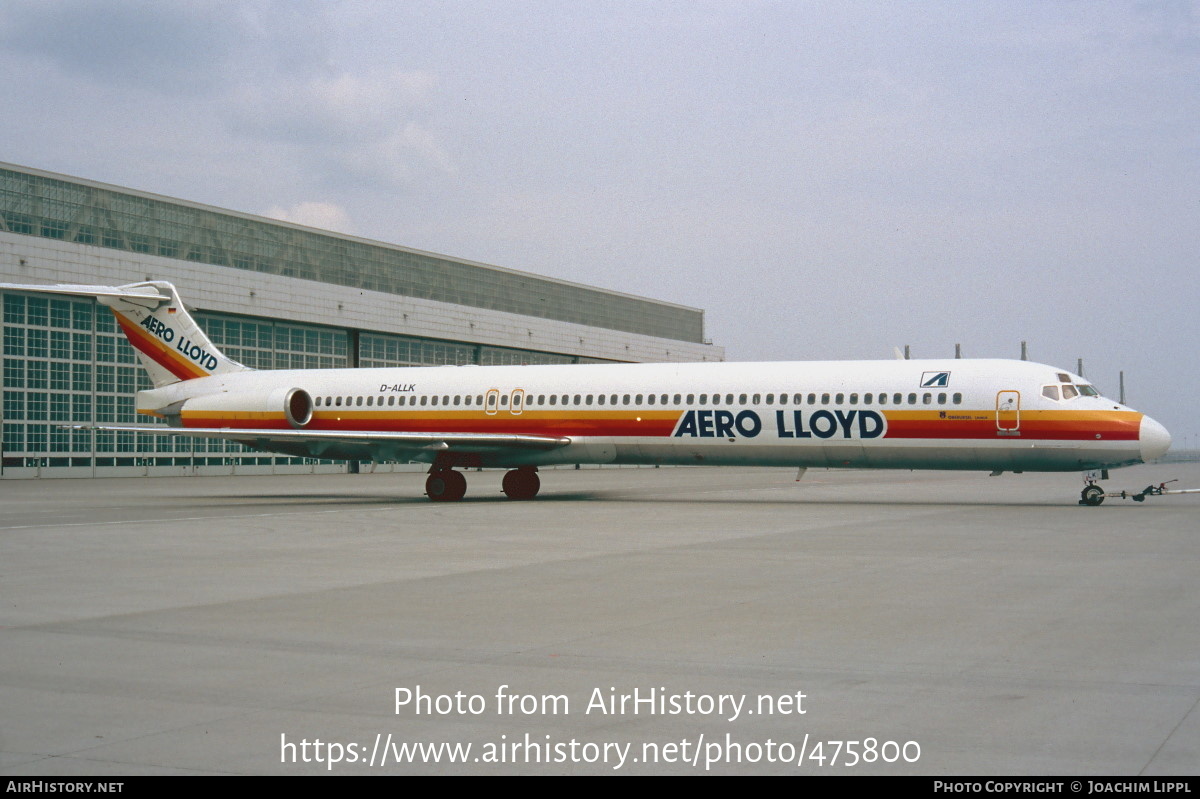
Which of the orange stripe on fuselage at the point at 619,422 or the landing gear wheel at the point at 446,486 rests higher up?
the orange stripe on fuselage at the point at 619,422

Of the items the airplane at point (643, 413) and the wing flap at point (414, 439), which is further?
the wing flap at point (414, 439)

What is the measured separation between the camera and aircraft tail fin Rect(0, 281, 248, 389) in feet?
107

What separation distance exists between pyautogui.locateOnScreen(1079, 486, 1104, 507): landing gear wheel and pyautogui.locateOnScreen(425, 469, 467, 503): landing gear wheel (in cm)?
1409

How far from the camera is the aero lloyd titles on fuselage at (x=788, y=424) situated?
24344 millimetres

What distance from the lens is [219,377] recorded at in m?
32.5

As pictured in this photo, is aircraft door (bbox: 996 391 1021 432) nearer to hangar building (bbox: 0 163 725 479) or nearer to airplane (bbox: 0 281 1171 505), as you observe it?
airplane (bbox: 0 281 1171 505)

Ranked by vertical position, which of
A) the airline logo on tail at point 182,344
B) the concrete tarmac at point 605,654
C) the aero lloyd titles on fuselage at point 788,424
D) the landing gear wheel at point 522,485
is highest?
the airline logo on tail at point 182,344

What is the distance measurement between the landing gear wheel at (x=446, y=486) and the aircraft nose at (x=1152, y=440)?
15.1 m

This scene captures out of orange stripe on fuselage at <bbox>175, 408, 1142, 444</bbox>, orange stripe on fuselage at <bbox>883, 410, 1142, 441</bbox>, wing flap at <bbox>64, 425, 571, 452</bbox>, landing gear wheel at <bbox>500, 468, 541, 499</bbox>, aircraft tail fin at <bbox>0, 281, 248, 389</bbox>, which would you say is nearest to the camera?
orange stripe on fuselage at <bbox>883, 410, 1142, 441</bbox>

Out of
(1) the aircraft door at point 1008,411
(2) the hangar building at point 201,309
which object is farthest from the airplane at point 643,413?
(2) the hangar building at point 201,309

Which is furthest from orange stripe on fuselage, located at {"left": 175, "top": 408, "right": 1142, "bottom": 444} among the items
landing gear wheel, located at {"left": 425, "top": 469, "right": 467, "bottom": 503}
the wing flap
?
landing gear wheel, located at {"left": 425, "top": 469, "right": 467, "bottom": 503}

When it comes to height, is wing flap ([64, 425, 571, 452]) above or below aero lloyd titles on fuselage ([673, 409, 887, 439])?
below

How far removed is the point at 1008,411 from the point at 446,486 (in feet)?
43.0

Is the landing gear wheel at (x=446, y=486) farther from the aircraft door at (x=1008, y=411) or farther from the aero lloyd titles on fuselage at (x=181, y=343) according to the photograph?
the aircraft door at (x=1008, y=411)
